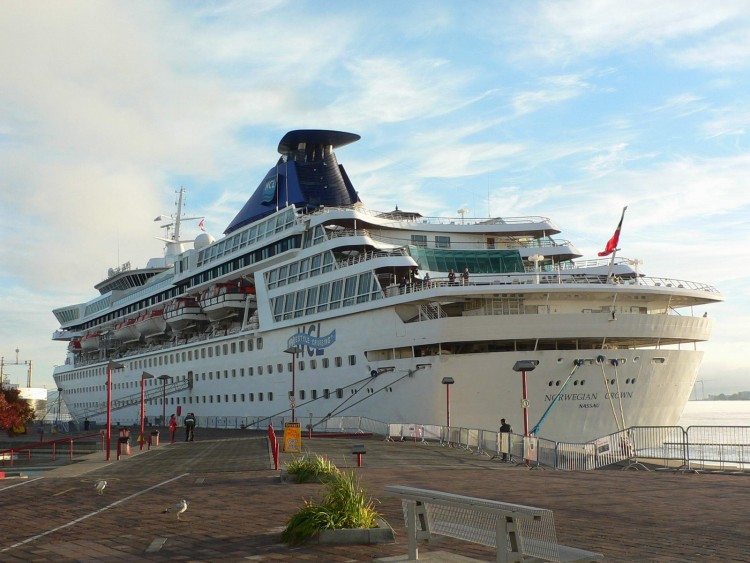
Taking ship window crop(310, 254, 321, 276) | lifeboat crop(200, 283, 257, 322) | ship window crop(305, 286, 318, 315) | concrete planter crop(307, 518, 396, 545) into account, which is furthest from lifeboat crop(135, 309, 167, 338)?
concrete planter crop(307, 518, 396, 545)

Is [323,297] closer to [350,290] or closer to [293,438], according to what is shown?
[350,290]

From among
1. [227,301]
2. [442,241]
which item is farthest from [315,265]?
[227,301]

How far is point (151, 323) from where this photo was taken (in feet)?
195

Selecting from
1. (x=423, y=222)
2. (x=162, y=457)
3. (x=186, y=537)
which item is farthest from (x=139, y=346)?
(x=186, y=537)

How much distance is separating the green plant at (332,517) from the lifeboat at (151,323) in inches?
1993

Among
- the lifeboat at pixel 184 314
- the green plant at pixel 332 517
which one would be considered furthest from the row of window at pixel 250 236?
the green plant at pixel 332 517

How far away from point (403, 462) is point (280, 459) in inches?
136

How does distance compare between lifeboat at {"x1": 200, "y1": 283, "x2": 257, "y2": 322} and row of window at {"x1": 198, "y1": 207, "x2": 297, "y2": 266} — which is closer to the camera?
row of window at {"x1": 198, "y1": 207, "x2": 297, "y2": 266}

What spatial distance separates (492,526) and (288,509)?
499 cm

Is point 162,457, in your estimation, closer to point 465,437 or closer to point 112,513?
point 465,437

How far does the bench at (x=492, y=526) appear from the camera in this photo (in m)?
7.17

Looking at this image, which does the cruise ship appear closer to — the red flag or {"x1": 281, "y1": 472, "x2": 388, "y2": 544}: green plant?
the red flag

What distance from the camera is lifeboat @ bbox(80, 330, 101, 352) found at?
A: 72.2m

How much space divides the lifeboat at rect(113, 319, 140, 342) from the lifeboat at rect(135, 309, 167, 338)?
1.41 m
